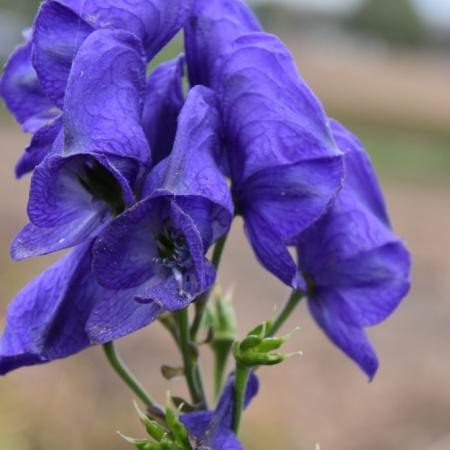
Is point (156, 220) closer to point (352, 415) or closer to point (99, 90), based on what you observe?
point (99, 90)

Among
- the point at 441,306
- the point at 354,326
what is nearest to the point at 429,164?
the point at 441,306

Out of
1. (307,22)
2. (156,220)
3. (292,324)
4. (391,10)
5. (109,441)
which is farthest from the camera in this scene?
(307,22)

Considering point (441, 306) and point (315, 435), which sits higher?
point (315, 435)

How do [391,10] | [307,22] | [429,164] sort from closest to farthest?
[429,164]
[391,10]
[307,22]

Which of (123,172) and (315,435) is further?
(315,435)

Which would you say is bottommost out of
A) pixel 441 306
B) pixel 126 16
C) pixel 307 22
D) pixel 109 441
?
pixel 307 22

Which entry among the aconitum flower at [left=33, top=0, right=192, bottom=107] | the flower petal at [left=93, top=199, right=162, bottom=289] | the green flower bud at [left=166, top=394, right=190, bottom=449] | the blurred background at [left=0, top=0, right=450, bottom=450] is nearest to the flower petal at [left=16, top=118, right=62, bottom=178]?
the aconitum flower at [left=33, top=0, right=192, bottom=107]
